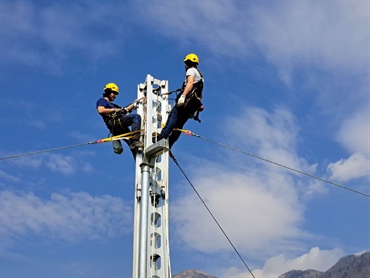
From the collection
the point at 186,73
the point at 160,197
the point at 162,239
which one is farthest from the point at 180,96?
the point at 162,239

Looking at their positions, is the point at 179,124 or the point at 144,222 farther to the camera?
the point at 179,124

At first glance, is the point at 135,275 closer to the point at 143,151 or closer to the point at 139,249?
the point at 139,249

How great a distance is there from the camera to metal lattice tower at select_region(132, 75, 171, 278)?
1070 cm

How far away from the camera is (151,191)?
11.3 meters

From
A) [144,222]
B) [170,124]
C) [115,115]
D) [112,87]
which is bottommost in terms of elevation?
[144,222]

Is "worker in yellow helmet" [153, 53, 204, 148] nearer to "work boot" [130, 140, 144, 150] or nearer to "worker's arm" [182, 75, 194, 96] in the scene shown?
"worker's arm" [182, 75, 194, 96]

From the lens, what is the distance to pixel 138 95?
12727mm

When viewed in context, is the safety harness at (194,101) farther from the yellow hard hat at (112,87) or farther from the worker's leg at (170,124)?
the yellow hard hat at (112,87)

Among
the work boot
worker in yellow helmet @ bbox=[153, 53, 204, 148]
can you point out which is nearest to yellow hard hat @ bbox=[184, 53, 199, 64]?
worker in yellow helmet @ bbox=[153, 53, 204, 148]

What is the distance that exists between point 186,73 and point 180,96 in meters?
0.66

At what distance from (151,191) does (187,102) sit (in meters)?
2.23

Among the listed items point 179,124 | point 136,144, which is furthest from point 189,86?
point 136,144

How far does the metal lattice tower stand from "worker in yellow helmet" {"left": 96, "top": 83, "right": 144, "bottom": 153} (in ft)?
0.72

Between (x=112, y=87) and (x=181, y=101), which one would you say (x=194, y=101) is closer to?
(x=181, y=101)
